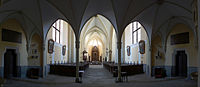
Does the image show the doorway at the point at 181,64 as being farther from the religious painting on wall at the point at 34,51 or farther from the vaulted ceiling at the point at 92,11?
the religious painting on wall at the point at 34,51

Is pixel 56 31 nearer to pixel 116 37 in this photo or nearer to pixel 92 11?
pixel 116 37

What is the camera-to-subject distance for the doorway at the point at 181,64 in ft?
Answer: 49.0

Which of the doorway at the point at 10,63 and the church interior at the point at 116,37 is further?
the doorway at the point at 10,63

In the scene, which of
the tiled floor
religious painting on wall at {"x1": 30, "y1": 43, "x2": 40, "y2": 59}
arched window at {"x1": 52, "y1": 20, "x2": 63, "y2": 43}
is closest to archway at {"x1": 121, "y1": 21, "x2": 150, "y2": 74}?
the tiled floor

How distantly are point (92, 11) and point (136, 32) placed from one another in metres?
9.87

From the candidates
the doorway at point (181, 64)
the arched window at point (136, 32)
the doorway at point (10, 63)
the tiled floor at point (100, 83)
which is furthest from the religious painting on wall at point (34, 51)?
the doorway at point (181, 64)

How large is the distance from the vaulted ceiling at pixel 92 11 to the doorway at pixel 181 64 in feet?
11.2

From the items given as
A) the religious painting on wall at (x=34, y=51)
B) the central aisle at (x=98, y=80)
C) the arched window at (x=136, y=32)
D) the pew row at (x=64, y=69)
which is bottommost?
the central aisle at (x=98, y=80)

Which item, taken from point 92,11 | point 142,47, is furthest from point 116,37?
point 142,47

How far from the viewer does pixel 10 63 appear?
45.6ft

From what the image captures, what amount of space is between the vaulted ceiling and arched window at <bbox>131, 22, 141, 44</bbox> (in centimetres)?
550

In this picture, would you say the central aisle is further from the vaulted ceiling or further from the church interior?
the vaulted ceiling

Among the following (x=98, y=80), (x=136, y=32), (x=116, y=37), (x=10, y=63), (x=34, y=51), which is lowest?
(x=98, y=80)

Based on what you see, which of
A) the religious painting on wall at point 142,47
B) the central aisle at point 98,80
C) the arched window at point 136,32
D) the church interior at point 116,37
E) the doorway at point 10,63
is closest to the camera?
the central aisle at point 98,80
